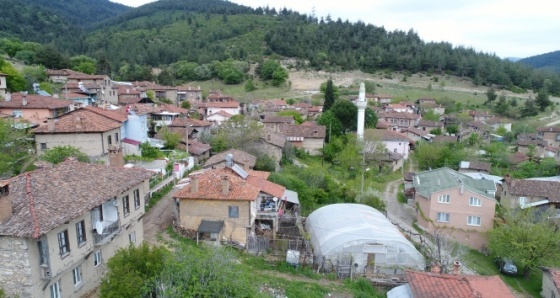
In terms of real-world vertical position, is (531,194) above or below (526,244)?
above

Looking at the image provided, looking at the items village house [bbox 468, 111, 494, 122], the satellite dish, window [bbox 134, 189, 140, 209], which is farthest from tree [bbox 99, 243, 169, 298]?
village house [bbox 468, 111, 494, 122]

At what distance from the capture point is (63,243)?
1382 centimetres

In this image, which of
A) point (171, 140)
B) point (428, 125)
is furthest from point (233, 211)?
point (428, 125)

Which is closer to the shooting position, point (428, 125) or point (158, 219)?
point (158, 219)

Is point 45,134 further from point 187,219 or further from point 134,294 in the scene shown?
point 134,294

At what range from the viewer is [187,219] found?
2286cm

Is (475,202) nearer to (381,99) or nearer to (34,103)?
(34,103)

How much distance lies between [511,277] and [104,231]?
2727 centimetres

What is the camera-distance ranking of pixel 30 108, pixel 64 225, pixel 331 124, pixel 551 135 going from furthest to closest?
pixel 551 135 < pixel 331 124 < pixel 30 108 < pixel 64 225

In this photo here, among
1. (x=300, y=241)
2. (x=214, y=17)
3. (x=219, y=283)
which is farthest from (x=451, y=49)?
(x=219, y=283)

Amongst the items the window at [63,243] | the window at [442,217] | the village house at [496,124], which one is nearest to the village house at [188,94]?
the window at [442,217]

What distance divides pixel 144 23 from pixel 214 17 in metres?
32.6

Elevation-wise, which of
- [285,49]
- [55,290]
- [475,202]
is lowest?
[475,202]

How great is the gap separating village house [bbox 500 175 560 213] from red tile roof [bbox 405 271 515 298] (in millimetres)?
22330
